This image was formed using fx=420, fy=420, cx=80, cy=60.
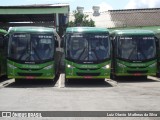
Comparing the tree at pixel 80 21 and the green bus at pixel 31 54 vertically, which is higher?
the tree at pixel 80 21

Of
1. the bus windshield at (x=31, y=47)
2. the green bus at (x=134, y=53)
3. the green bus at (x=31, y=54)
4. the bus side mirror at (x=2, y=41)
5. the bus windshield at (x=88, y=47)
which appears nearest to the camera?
the green bus at (x=31, y=54)

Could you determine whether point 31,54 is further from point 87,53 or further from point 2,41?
point 2,41

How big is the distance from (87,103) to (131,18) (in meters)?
48.1

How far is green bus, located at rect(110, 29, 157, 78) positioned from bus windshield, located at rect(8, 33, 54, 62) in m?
4.26

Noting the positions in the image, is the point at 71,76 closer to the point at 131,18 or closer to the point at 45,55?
the point at 45,55

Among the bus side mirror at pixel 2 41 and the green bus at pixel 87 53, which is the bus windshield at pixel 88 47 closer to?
the green bus at pixel 87 53

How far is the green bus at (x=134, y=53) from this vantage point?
75.4 ft

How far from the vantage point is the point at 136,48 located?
23.3 metres

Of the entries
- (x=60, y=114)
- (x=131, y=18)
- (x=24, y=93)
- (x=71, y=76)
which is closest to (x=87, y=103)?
(x=60, y=114)

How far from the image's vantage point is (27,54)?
2056 centimetres

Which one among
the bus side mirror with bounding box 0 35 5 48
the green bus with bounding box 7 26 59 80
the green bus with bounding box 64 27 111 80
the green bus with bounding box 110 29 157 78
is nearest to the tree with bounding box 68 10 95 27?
the green bus with bounding box 110 29 157 78

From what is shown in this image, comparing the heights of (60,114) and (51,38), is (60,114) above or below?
below

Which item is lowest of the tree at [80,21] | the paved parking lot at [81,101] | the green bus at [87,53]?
the paved parking lot at [81,101]

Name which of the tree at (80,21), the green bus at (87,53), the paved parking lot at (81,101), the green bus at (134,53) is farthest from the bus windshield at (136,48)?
the tree at (80,21)
